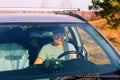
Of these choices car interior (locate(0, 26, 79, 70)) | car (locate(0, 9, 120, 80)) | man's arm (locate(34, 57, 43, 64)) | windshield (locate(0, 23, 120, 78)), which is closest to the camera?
car (locate(0, 9, 120, 80))

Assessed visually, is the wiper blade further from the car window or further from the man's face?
the man's face

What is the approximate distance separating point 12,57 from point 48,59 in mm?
409

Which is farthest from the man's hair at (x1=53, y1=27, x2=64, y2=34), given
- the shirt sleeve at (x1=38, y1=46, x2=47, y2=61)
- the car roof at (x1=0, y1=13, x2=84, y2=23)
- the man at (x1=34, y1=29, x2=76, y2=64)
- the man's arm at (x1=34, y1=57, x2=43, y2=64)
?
the man's arm at (x1=34, y1=57, x2=43, y2=64)

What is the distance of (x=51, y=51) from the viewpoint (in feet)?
14.8

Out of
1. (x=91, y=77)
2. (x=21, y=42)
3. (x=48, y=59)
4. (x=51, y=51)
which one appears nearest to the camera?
(x=91, y=77)

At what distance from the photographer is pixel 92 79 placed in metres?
3.65

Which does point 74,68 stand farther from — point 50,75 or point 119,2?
point 119,2

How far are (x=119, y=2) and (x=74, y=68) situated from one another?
70.7 ft

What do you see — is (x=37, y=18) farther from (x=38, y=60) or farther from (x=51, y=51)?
(x=38, y=60)

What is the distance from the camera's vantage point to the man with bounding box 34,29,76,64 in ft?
14.3

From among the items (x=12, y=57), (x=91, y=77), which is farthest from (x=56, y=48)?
(x=91, y=77)

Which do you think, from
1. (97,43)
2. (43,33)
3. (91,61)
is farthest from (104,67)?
(43,33)

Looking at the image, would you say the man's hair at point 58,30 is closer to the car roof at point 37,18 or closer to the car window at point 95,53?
the car roof at point 37,18

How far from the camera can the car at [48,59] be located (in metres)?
3.88
